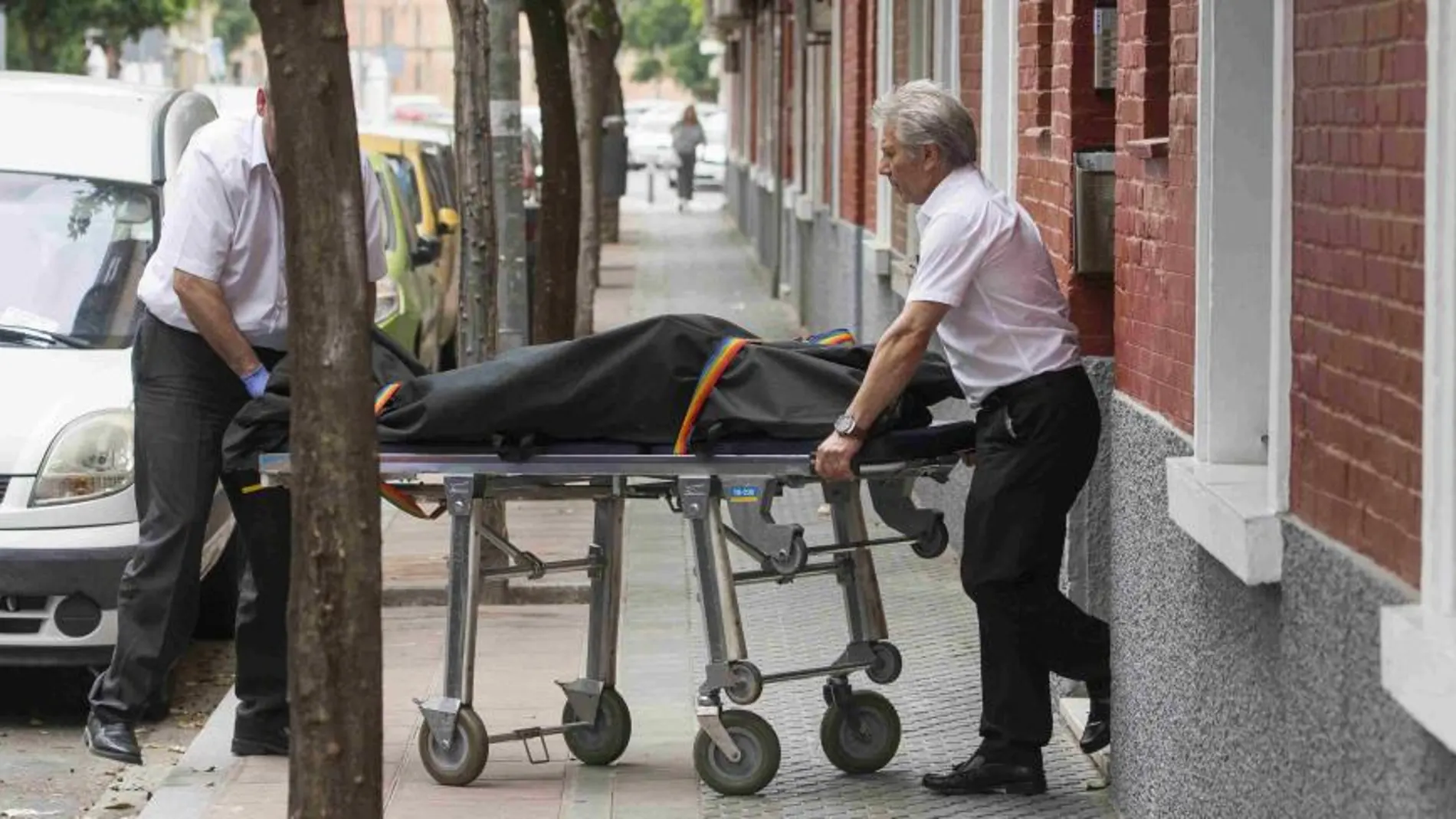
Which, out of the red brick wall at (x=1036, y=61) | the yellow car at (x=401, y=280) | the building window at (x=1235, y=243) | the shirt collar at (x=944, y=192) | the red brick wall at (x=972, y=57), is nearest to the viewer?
the building window at (x=1235, y=243)

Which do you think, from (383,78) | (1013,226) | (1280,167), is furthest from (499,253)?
(383,78)

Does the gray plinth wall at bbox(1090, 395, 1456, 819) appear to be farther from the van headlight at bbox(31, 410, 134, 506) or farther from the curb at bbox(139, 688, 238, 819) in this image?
the van headlight at bbox(31, 410, 134, 506)

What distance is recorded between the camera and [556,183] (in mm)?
17312

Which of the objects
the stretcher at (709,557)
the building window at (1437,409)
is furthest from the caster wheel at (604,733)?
the building window at (1437,409)

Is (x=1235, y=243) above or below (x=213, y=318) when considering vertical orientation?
above

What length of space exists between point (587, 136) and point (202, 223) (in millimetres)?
16080

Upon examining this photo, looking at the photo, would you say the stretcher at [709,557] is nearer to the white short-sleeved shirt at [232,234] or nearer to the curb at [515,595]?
the white short-sleeved shirt at [232,234]

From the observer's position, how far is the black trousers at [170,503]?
7.61m

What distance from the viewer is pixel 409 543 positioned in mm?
12539

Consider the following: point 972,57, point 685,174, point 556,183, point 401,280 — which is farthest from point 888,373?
point 685,174

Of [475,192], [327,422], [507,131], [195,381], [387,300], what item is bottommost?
[387,300]

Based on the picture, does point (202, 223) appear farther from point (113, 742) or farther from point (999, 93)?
point (999, 93)

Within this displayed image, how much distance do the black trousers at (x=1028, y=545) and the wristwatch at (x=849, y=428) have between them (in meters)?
0.40

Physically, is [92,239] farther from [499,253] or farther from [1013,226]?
[1013,226]
